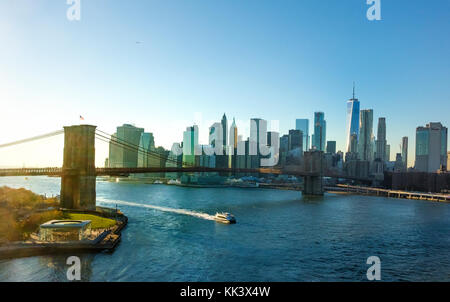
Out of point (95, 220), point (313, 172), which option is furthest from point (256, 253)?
point (313, 172)

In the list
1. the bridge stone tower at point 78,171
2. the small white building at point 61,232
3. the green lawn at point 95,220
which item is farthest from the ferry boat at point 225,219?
the small white building at point 61,232

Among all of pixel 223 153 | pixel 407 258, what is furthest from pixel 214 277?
pixel 223 153

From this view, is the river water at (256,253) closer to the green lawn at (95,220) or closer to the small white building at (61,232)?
the green lawn at (95,220)

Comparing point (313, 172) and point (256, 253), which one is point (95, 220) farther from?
point (313, 172)

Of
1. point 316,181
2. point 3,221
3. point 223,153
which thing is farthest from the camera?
point 223,153

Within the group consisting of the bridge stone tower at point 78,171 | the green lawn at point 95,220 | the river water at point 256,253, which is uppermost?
the bridge stone tower at point 78,171

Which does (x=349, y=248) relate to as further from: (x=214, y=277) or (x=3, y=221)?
(x=3, y=221)

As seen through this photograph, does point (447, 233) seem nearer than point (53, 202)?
Yes
